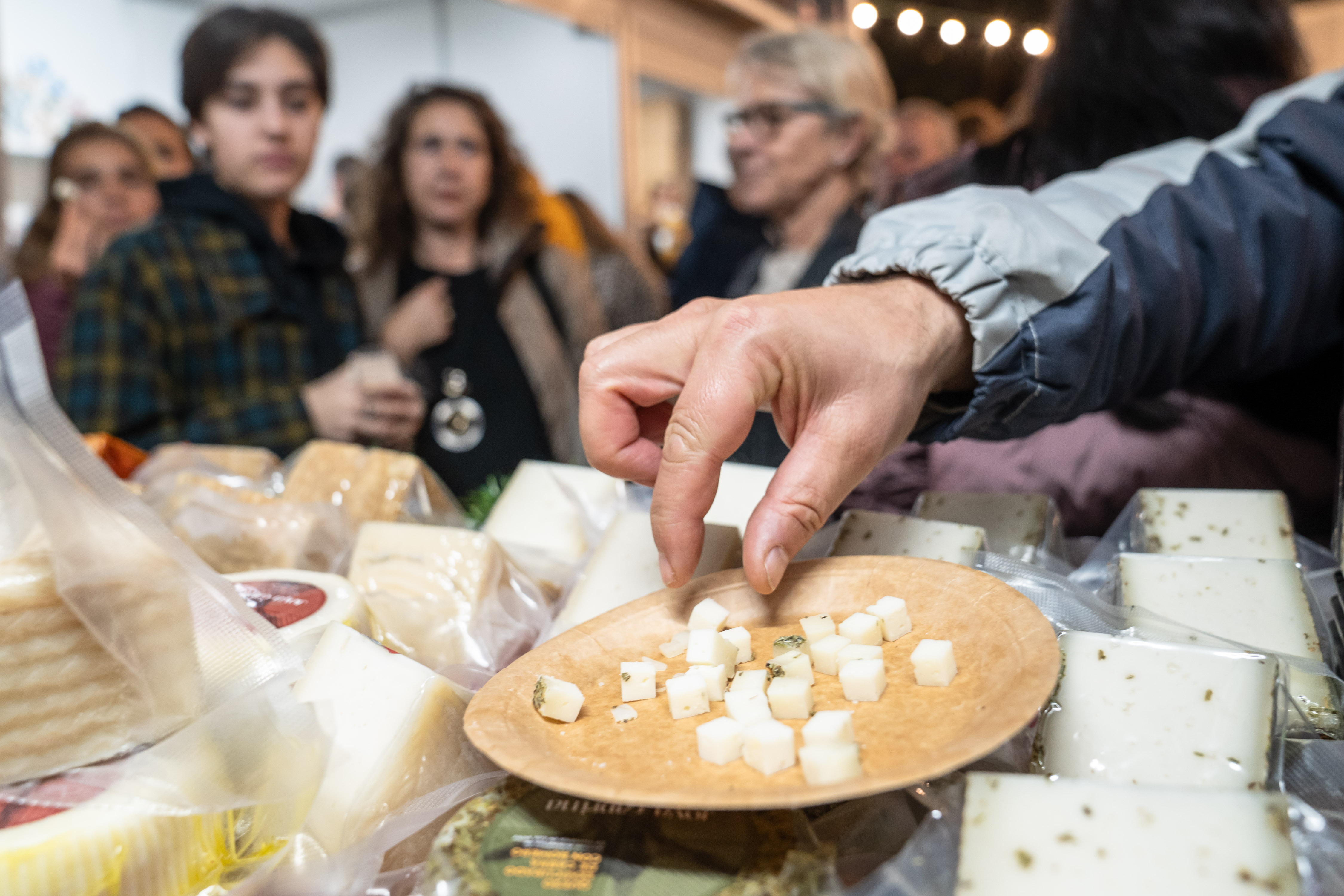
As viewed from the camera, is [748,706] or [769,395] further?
[769,395]

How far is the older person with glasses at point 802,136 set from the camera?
2637 mm

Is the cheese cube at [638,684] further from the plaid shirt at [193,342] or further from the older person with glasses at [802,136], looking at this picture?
the older person with glasses at [802,136]

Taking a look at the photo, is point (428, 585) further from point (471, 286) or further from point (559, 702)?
point (471, 286)

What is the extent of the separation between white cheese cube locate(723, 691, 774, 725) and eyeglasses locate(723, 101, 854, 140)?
230 centimetres

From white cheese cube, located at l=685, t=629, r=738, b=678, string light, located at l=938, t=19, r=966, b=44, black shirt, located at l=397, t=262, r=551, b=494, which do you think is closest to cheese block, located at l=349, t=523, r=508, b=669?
white cheese cube, located at l=685, t=629, r=738, b=678

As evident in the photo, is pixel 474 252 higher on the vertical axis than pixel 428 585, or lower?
higher

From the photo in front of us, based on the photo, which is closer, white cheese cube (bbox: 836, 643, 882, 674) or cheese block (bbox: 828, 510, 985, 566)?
white cheese cube (bbox: 836, 643, 882, 674)

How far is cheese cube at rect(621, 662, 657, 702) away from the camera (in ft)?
2.42

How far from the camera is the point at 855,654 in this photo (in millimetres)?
723

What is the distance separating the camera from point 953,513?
1114 millimetres

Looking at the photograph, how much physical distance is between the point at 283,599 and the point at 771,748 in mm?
601

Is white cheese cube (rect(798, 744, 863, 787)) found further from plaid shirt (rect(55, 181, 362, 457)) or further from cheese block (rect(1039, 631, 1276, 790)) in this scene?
plaid shirt (rect(55, 181, 362, 457))

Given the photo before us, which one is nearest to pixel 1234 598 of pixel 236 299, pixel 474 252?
pixel 236 299

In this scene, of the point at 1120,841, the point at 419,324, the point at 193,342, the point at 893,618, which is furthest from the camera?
the point at 419,324
